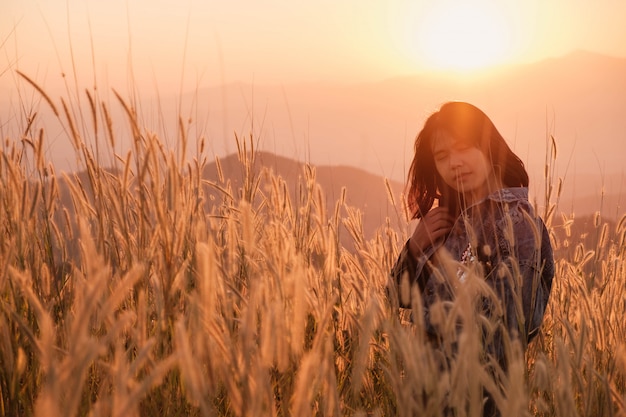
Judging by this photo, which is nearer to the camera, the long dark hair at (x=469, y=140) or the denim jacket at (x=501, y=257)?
the denim jacket at (x=501, y=257)

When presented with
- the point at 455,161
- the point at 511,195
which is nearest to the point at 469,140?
the point at 455,161

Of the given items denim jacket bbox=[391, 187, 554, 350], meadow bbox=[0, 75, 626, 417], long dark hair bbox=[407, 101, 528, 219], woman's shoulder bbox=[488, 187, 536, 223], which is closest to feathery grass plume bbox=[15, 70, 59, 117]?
meadow bbox=[0, 75, 626, 417]

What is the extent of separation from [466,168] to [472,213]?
0.20 meters

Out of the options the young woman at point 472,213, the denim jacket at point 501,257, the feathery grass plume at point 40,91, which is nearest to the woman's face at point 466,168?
the young woman at point 472,213

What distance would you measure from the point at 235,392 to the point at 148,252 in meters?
0.55

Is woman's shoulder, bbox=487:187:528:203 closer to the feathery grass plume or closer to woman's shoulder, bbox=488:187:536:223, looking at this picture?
woman's shoulder, bbox=488:187:536:223

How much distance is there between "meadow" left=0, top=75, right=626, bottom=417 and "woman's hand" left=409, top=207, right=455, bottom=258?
7 cm

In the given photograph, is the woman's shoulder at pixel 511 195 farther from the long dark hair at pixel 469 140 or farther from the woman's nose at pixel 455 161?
the woman's nose at pixel 455 161

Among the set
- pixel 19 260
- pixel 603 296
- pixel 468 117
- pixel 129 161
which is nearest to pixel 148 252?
pixel 129 161

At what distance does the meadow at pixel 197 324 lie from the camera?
0.84m

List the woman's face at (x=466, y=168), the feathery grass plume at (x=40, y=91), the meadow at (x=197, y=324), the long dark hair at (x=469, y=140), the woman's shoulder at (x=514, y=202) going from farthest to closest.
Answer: the long dark hair at (x=469, y=140)
the woman's face at (x=466, y=168)
the woman's shoulder at (x=514, y=202)
the feathery grass plume at (x=40, y=91)
the meadow at (x=197, y=324)

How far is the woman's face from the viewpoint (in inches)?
92.4

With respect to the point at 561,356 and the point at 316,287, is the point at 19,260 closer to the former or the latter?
the point at 316,287

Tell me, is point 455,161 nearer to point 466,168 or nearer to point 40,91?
point 466,168
